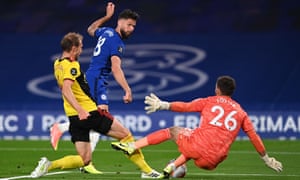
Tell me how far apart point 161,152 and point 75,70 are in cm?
777

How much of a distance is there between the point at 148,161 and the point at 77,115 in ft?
15.9

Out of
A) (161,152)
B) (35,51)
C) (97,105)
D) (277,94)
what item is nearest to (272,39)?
(277,94)

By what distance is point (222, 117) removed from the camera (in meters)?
13.1

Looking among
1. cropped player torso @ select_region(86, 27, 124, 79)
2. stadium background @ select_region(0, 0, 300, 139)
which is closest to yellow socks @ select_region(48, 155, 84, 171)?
cropped player torso @ select_region(86, 27, 124, 79)

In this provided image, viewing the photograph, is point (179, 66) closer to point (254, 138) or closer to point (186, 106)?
point (254, 138)

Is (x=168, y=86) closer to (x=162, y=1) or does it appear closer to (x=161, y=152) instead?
Result: (x=162, y=1)

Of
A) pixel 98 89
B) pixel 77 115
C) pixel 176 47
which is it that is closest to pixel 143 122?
pixel 176 47

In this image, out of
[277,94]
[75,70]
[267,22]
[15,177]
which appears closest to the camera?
[75,70]

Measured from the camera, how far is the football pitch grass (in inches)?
571

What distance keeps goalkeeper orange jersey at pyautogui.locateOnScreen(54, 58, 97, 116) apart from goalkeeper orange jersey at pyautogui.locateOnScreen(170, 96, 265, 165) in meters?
1.49

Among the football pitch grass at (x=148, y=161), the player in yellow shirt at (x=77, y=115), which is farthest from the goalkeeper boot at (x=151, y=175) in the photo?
the football pitch grass at (x=148, y=161)

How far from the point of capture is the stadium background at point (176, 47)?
98.5 ft

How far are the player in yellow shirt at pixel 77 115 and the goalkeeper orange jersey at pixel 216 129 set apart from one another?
0.94m

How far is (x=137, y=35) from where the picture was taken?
31.7 meters
